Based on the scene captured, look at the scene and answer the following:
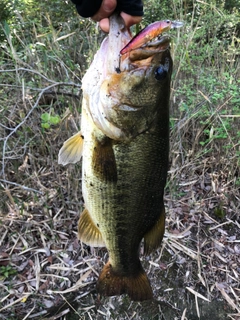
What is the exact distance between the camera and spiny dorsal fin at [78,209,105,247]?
5.71 feet

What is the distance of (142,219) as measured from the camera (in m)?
1.63

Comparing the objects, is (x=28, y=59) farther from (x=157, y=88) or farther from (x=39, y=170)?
(x=157, y=88)

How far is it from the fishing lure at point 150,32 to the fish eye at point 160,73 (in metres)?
0.14

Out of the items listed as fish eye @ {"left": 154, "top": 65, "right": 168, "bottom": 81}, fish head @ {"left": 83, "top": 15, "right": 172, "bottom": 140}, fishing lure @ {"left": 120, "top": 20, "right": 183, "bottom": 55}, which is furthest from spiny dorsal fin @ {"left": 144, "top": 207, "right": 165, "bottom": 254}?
fishing lure @ {"left": 120, "top": 20, "right": 183, "bottom": 55}

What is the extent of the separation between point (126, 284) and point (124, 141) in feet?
2.74

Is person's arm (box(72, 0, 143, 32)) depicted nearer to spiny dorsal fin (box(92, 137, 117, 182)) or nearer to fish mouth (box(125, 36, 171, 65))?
fish mouth (box(125, 36, 171, 65))

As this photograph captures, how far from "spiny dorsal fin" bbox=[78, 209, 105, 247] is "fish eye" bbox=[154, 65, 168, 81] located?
29.8 inches

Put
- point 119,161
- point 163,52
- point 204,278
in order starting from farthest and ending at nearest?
point 204,278
point 119,161
point 163,52

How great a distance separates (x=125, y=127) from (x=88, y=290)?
174 cm

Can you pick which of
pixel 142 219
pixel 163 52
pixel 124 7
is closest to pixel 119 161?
pixel 142 219

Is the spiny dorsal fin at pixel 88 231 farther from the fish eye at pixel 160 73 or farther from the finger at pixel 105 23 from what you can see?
the finger at pixel 105 23

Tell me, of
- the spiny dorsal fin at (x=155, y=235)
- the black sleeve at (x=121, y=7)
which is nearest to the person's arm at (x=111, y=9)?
the black sleeve at (x=121, y=7)

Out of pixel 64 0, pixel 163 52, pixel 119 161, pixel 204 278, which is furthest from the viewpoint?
pixel 64 0

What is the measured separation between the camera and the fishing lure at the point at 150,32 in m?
1.21
